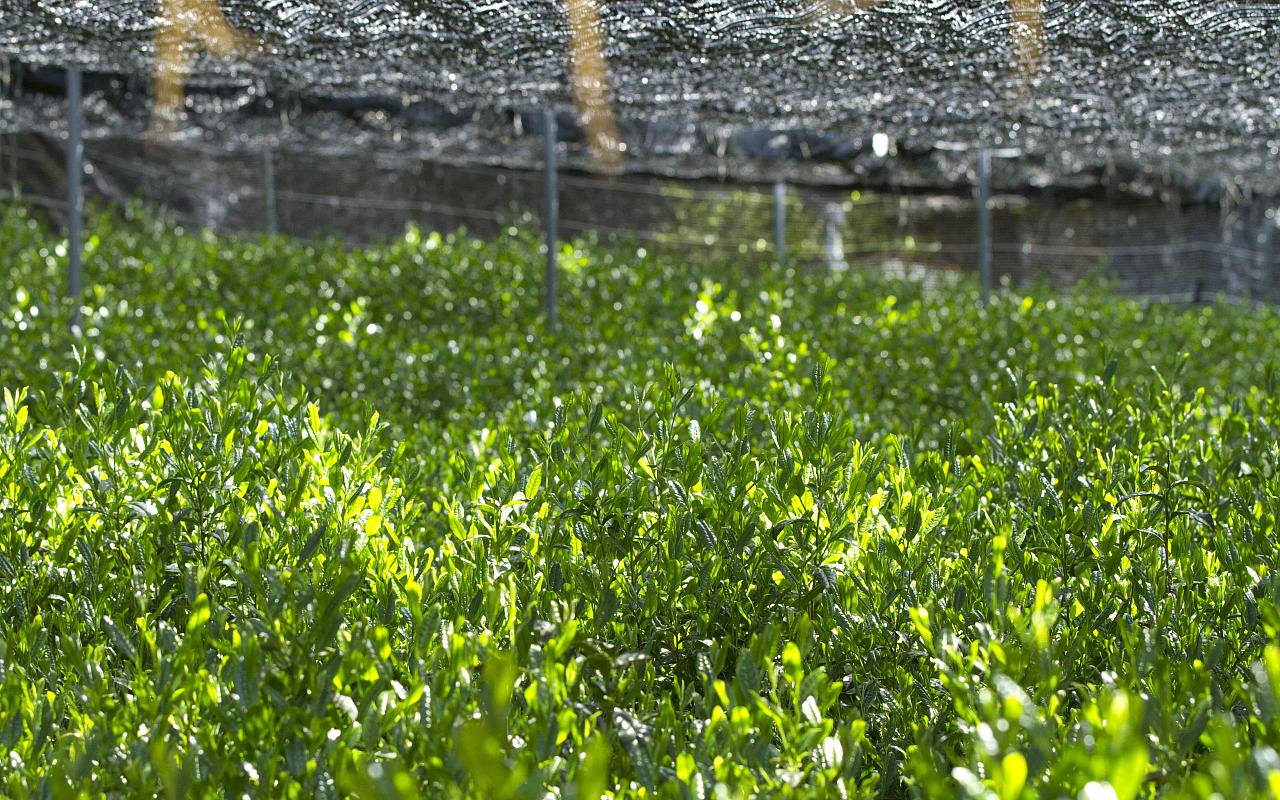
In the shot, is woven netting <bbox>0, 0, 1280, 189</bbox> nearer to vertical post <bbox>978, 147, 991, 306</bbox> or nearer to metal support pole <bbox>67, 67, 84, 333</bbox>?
metal support pole <bbox>67, 67, 84, 333</bbox>

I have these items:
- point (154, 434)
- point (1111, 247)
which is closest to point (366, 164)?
point (1111, 247)

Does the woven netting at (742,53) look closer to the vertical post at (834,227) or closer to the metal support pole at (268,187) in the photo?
the metal support pole at (268,187)

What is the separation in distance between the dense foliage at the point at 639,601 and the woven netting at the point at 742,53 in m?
1.33

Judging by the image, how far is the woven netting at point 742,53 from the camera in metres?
4.13

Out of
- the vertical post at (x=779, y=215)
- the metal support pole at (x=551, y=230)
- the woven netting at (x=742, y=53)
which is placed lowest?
the vertical post at (x=779, y=215)

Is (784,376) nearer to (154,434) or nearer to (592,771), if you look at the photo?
(154,434)

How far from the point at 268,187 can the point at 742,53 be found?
9674 millimetres

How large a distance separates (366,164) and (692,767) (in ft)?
44.7

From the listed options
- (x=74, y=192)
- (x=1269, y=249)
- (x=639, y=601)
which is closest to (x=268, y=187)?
(x=74, y=192)

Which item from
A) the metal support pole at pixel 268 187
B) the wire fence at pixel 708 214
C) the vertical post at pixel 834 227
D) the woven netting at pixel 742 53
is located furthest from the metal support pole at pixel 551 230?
the vertical post at pixel 834 227

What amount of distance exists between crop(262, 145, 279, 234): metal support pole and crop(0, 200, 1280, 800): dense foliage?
9.98m

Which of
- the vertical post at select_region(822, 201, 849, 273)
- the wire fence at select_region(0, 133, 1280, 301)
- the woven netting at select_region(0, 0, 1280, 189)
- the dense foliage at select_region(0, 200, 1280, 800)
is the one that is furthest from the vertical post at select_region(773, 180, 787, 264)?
the dense foliage at select_region(0, 200, 1280, 800)

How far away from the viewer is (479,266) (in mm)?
8867

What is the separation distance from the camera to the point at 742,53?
474 centimetres
